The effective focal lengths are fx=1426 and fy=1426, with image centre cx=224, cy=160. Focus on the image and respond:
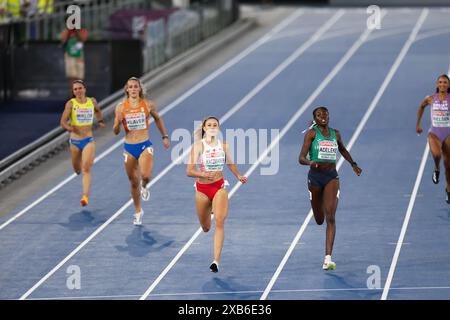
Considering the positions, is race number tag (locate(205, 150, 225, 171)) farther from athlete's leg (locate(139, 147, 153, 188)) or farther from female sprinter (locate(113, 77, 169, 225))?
athlete's leg (locate(139, 147, 153, 188))

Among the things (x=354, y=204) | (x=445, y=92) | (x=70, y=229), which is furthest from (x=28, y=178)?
(x=445, y=92)

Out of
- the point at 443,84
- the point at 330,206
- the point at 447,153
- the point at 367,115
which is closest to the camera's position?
the point at 330,206

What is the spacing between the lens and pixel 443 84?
20453 millimetres

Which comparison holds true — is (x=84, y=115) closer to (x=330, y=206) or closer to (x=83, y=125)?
(x=83, y=125)

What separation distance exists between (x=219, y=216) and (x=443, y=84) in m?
5.12

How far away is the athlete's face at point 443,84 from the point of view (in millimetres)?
20406

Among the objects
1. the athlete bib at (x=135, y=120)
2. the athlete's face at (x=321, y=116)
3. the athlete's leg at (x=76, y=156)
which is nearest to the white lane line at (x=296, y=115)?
the athlete bib at (x=135, y=120)

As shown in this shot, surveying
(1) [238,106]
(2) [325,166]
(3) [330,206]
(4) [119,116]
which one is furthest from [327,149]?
(1) [238,106]

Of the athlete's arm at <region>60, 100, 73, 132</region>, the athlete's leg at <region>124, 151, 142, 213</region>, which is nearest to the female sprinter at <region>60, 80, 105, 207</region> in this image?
the athlete's arm at <region>60, 100, 73, 132</region>

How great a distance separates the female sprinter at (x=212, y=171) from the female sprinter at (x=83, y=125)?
12.7ft

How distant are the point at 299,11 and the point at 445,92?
21791mm

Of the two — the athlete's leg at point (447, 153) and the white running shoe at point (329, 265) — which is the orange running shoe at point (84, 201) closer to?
the white running shoe at point (329, 265)

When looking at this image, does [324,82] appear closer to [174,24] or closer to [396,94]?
[396,94]

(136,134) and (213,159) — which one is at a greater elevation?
(213,159)
